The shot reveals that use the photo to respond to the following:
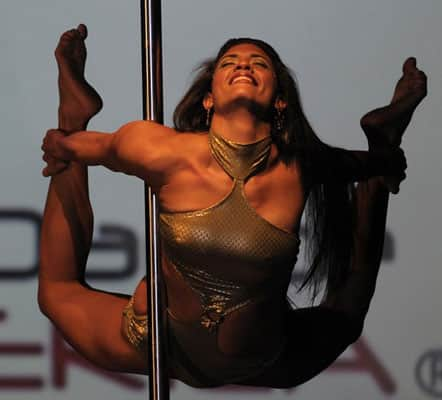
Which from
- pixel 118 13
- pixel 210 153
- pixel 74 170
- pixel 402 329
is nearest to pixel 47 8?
pixel 118 13

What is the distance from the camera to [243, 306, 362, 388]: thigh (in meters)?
1.38

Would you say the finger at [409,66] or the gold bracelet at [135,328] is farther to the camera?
the finger at [409,66]

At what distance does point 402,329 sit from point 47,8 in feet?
1.88

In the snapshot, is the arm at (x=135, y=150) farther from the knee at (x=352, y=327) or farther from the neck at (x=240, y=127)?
the knee at (x=352, y=327)

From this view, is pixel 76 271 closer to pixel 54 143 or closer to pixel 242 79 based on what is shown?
pixel 54 143

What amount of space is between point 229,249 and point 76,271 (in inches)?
9.5

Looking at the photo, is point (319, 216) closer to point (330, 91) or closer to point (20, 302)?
point (330, 91)

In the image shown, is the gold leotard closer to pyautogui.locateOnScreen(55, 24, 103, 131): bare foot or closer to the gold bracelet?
the gold bracelet

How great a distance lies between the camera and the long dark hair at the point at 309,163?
1300 mm

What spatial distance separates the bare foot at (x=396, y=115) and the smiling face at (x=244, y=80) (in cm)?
19

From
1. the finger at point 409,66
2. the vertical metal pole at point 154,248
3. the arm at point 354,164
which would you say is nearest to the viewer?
the vertical metal pole at point 154,248

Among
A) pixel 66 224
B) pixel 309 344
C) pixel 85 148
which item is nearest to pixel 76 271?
pixel 66 224

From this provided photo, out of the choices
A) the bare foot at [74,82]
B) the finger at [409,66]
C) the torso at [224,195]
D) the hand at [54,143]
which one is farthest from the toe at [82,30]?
the finger at [409,66]

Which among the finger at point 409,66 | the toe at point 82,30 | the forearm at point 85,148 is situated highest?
the toe at point 82,30
